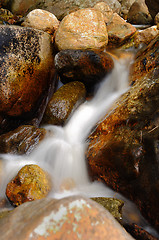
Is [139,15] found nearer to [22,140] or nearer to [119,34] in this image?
[119,34]

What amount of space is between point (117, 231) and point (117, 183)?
1.61m

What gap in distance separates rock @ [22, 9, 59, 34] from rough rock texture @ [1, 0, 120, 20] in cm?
299

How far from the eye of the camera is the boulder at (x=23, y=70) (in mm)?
4203

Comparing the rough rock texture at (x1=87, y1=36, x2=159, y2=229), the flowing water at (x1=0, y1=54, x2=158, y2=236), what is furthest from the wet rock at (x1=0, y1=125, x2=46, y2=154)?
Answer: the rough rock texture at (x1=87, y1=36, x2=159, y2=229)

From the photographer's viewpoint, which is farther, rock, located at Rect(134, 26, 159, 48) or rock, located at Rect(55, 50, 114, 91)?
rock, located at Rect(134, 26, 159, 48)

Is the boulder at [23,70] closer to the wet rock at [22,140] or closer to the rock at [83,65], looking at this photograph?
the rock at [83,65]

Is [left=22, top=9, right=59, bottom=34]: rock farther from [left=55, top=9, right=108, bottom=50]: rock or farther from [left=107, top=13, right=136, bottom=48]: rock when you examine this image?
[left=107, top=13, right=136, bottom=48]: rock

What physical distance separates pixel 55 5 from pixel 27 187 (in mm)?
9526

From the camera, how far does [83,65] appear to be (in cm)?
470

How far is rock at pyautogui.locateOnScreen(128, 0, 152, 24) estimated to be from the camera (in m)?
8.68

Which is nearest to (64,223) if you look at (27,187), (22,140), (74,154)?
(27,187)

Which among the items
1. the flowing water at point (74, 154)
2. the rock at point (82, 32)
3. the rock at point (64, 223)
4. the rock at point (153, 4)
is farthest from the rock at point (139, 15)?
the rock at point (64, 223)

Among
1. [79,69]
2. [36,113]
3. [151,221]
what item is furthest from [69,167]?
[79,69]

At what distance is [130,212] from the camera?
7.36 ft
